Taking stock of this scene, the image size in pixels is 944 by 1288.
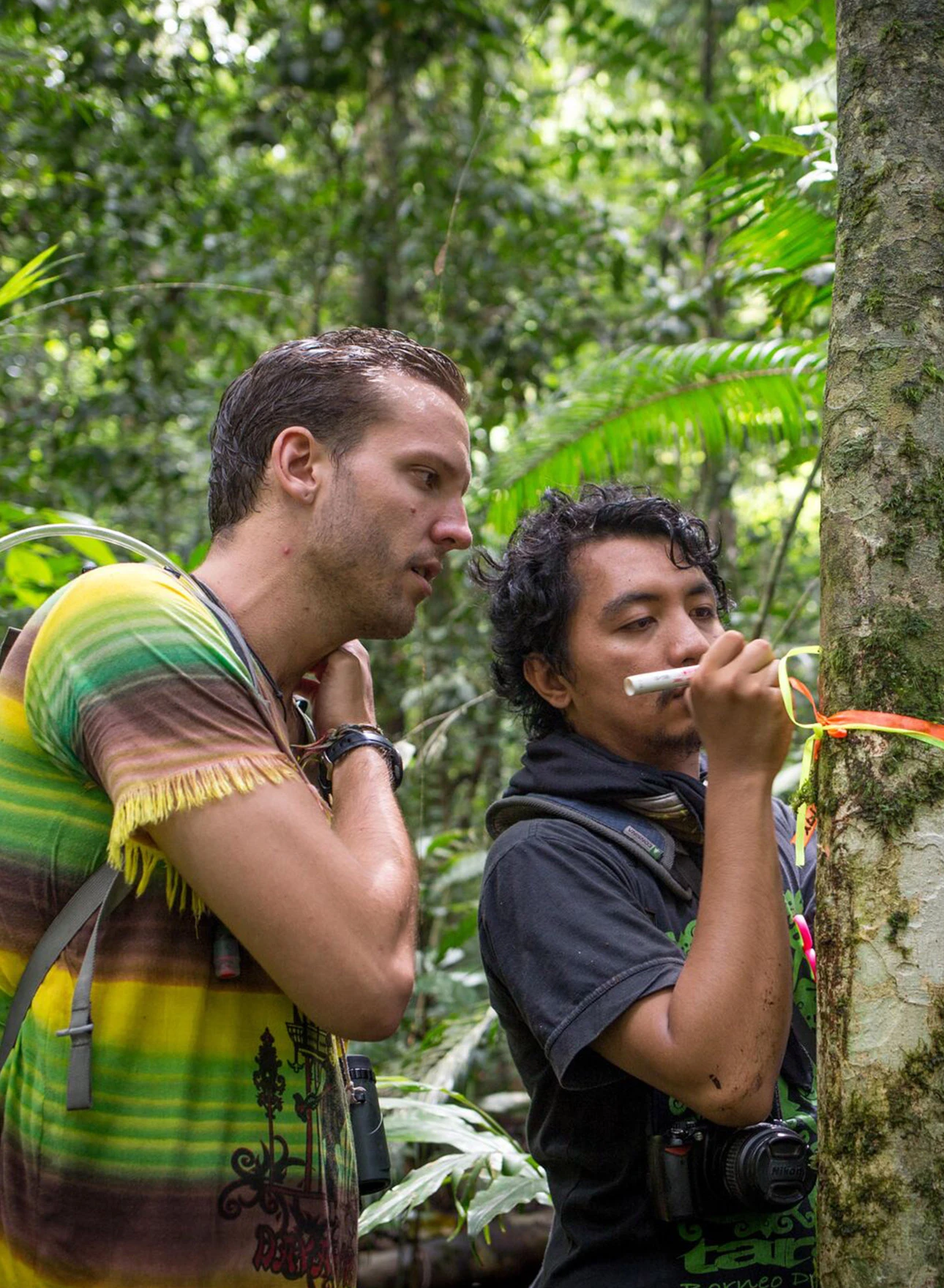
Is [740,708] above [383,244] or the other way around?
the other way around

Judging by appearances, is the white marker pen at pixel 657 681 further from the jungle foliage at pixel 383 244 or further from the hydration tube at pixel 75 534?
the jungle foliage at pixel 383 244

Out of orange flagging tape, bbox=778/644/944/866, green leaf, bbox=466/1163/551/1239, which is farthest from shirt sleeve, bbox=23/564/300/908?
green leaf, bbox=466/1163/551/1239

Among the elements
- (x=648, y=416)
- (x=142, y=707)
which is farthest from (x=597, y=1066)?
(x=648, y=416)

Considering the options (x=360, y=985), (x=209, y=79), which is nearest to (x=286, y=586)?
(x=360, y=985)

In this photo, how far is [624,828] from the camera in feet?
6.13

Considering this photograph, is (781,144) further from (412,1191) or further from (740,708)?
(412,1191)

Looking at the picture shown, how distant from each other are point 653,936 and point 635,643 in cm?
56

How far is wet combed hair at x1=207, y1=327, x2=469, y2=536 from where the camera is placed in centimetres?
181

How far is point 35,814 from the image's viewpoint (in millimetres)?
1514

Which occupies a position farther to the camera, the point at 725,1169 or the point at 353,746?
the point at 353,746

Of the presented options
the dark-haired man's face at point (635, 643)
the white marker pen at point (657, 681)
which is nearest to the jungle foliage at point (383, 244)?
the dark-haired man's face at point (635, 643)

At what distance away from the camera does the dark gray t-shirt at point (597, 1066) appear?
1.61 meters

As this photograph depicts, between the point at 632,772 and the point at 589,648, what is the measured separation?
0.25 m

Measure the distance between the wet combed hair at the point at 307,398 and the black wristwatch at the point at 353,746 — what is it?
38cm
